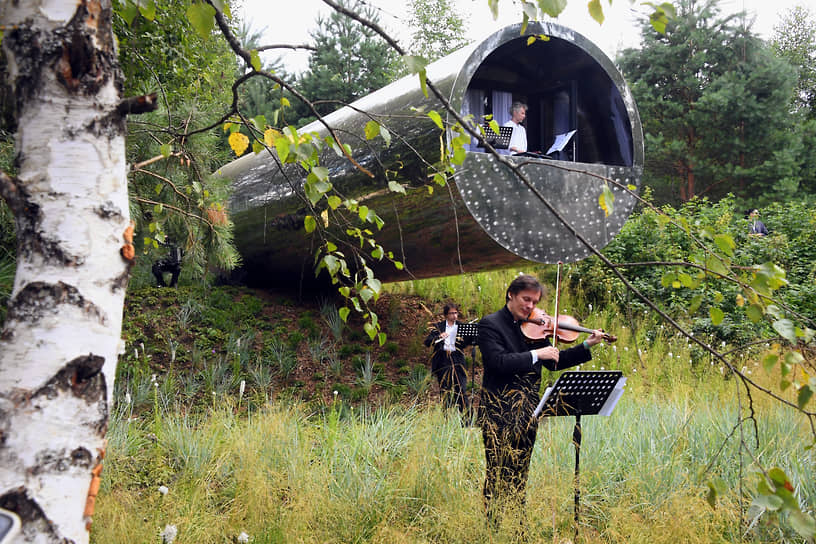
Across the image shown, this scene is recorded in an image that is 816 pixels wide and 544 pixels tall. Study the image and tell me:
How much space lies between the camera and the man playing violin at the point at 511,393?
339 centimetres

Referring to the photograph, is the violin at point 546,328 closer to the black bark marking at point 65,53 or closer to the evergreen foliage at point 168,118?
the evergreen foliage at point 168,118

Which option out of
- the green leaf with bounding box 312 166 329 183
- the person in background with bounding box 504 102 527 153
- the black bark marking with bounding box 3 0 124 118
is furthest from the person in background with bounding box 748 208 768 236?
the black bark marking with bounding box 3 0 124 118

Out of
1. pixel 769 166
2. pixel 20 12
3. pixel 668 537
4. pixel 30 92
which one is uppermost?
pixel 769 166

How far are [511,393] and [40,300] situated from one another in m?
2.67

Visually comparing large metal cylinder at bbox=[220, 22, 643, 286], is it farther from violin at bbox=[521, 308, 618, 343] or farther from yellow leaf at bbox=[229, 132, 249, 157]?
yellow leaf at bbox=[229, 132, 249, 157]

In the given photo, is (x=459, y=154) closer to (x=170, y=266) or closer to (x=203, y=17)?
(x=203, y=17)

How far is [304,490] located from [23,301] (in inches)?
99.0

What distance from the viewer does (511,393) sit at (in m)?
3.55

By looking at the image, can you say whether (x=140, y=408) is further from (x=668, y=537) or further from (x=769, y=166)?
(x=769, y=166)

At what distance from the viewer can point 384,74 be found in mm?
20906

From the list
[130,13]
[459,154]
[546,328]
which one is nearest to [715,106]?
[546,328]

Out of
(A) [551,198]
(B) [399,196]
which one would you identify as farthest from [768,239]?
(B) [399,196]

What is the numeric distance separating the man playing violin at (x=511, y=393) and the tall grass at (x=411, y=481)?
0.41 feet

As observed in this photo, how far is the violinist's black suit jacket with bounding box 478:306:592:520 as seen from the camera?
3404mm
